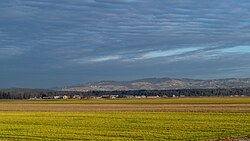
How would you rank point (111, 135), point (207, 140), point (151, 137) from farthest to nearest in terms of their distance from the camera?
1. point (111, 135)
2. point (151, 137)
3. point (207, 140)

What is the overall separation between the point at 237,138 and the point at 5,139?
14.0 metres

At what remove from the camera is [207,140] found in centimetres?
2641

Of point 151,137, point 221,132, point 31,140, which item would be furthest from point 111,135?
point 221,132

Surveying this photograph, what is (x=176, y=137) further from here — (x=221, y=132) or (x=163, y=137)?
(x=221, y=132)

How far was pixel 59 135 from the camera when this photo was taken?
30.4m

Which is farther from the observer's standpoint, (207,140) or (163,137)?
(163,137)

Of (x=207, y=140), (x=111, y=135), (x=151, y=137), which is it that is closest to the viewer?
(x=207, y=140)

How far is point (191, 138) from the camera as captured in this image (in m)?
27.4

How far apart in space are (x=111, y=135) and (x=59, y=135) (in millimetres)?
3465

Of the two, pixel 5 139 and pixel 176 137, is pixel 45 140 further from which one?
pixel 176 137

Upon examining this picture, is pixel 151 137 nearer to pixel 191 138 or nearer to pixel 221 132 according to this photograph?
pixel 191 138

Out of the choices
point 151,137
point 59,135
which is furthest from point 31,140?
point 151,137

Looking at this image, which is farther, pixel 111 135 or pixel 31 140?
pixel 111 135

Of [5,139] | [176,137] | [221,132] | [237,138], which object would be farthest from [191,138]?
[5,139]
